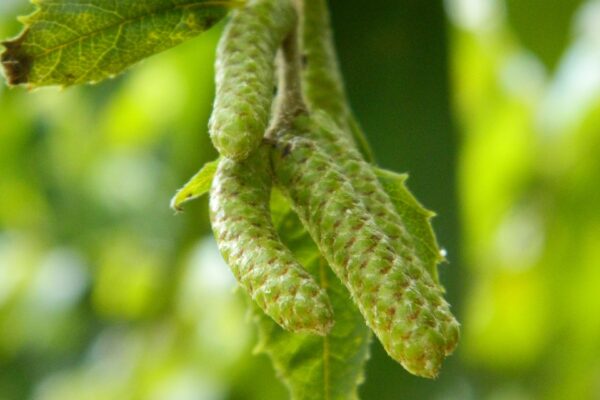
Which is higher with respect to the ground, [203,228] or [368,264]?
[368,264]

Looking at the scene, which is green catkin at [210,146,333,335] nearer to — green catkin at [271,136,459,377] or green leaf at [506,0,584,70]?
green catkin at [271,136,459,377]

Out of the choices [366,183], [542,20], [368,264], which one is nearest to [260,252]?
[368,264]

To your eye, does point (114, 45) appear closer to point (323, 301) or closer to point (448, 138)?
point (323, 301)

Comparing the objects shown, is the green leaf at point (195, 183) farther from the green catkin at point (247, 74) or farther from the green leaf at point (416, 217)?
the green leaf at point (416, 217)

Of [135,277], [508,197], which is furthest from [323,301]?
[135,277]

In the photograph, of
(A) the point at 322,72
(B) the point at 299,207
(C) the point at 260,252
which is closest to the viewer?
(C) the point at 260,252

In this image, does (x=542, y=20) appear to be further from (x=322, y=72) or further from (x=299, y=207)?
(x=299, y=207)

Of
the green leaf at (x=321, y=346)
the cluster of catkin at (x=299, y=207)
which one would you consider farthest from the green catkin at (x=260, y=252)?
the green leaf at (x=321, y=346)
